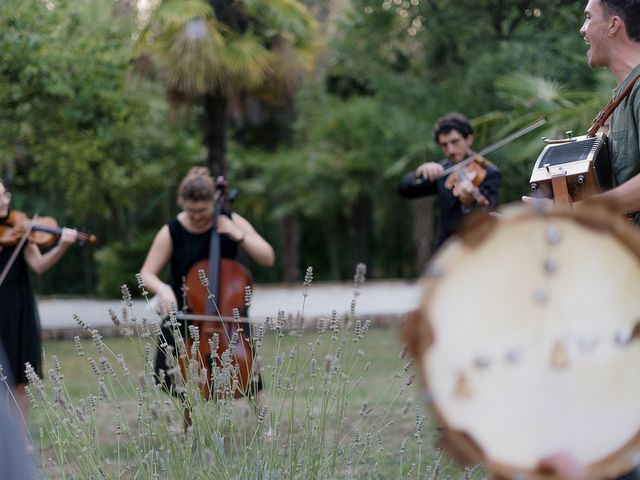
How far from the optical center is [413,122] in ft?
60.7

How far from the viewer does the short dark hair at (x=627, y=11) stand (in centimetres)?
309

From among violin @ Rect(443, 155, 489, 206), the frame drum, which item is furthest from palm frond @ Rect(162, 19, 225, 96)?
the frame drum

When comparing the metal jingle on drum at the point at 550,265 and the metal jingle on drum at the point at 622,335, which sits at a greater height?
the metal jingle on drum at the point at 550,265

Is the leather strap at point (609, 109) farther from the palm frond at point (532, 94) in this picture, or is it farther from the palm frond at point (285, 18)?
the palm frond at point (285, 18)

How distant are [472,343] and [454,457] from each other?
0.23m

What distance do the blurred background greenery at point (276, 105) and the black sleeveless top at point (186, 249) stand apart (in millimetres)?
6109

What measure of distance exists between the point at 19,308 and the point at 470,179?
9.65 ft

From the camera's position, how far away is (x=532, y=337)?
1.75m

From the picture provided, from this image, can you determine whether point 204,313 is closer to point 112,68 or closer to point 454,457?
point 454,457

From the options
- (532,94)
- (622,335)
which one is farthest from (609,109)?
(532,94)

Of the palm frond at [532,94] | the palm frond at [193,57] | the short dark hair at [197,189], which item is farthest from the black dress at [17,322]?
the palm frond at [193,57]

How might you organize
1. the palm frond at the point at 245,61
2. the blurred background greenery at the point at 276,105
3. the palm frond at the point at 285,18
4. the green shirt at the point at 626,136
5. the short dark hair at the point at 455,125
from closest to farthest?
the green shirt at the point at 626,136, the short dark hair at the point at 455,125, the blurred background greenery at the point at 276,105, the palm frond at the point at 245,61, the palm frond at the point at 285,18

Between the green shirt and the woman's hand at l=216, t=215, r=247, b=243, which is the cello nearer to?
the woman's hand at l=216, t=215, r=247, b=243

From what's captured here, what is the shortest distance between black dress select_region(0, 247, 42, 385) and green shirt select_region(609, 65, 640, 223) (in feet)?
12.6
